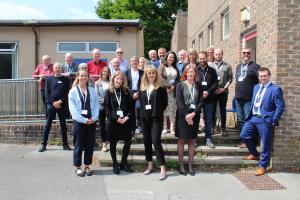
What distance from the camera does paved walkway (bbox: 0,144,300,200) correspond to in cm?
687

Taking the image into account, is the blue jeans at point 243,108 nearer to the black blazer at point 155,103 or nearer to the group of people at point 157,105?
the group of people at point 157,105

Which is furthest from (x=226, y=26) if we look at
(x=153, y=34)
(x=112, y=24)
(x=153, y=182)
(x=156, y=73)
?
(x=153, y=34)

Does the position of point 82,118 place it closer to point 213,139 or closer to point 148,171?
point 148,171

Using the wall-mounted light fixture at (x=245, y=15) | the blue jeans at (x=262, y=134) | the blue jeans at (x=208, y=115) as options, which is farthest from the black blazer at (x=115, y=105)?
the wall-mounted light fixture at (x=245, y=15)

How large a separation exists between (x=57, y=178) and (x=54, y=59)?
7.77 meters

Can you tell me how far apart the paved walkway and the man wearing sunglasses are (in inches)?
57.3

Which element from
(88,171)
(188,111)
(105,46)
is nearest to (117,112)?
(88,171)

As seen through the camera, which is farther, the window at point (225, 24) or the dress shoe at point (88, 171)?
the window at point (225, 24)

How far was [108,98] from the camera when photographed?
8.23 meters

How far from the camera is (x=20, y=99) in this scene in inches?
442

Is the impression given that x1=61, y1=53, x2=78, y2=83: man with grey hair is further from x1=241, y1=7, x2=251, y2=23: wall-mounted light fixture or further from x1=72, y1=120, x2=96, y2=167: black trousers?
x1=241, y1=7, x2=251, y2=23: wall-mounted light fixture

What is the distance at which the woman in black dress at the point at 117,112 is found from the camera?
817cm

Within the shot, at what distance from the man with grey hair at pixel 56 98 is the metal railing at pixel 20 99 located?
4.01 ft

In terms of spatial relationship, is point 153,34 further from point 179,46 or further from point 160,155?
point 160,155
